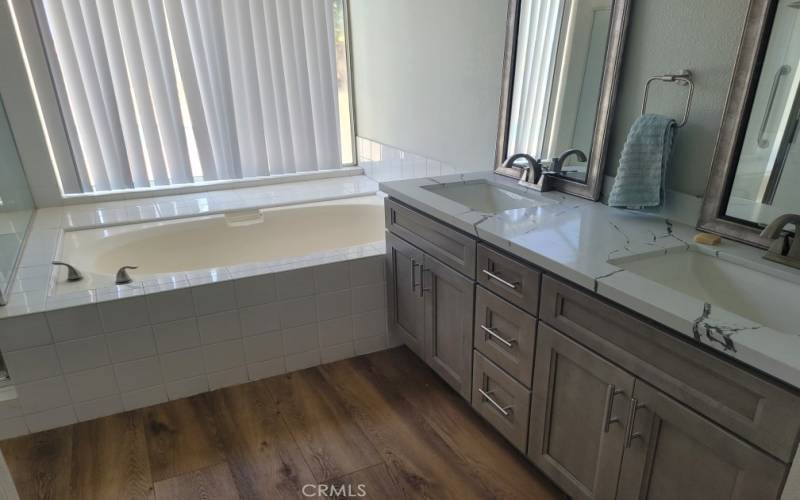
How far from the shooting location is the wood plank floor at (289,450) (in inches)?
64.8

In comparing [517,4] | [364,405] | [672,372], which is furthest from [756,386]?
[517,4]

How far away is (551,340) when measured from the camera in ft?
4.55

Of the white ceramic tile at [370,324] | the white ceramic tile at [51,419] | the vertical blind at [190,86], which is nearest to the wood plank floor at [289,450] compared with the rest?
the white ceramic tile at [51,419]

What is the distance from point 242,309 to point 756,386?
1.76 meters

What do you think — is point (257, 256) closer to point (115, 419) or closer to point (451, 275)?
point (115, 419)

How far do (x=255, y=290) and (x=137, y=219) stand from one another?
1141mm

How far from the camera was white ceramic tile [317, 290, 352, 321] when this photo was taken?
7.33 ft

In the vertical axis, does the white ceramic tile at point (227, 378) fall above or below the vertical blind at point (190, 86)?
below

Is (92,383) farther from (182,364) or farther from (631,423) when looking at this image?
(631,423)

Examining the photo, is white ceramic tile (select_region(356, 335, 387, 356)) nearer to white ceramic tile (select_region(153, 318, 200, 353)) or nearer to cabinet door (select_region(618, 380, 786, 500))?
white ceramic tile (select_region(153, 318, 200, 353))

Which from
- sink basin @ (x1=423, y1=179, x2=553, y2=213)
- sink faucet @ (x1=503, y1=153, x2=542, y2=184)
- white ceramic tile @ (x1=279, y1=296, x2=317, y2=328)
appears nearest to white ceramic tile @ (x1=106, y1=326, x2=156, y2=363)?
white ceramic tile @ (x1=279, y1=296, x2=317, y2=328)

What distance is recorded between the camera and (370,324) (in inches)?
93.0

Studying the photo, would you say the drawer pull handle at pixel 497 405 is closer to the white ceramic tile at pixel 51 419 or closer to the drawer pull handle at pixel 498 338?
the drawer pull handle at pixel 498 338

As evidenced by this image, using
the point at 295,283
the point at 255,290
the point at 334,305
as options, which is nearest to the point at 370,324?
the point at 334,305
